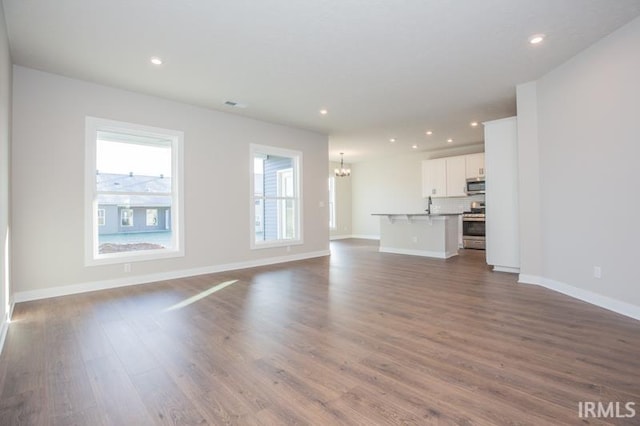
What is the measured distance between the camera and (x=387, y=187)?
10.9 m

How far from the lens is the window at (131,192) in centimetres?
439

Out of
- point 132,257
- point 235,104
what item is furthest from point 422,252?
point 132,257

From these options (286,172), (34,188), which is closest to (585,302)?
(286,172)

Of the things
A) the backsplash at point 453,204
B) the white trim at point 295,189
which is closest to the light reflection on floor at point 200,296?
the white trim at point 295,189

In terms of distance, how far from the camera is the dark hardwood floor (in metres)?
1.70

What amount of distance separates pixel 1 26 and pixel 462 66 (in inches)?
189

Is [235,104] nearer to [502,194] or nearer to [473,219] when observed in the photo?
[502,194]

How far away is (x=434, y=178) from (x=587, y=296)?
19.6 ft

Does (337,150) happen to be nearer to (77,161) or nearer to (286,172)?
(286,172)

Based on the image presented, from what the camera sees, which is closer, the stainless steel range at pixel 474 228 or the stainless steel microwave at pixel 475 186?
the stainless steel microwave at pixel 475 186

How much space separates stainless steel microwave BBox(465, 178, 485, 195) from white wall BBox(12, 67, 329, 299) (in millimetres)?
5330

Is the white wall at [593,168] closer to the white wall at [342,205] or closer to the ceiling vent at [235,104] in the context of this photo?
the ceiling vent at [235,104]

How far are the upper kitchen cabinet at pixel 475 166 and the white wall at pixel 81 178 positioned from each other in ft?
17.5

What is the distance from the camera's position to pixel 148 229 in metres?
5.05
